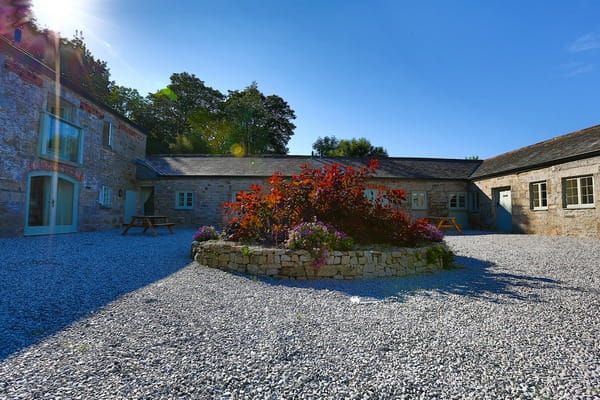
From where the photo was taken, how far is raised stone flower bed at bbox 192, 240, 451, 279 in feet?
16.1

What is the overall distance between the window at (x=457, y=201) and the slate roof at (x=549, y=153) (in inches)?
47.6

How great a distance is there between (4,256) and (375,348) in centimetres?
775

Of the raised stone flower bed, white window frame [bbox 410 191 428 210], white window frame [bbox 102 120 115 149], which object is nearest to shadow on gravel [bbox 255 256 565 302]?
the raised stone flower bed

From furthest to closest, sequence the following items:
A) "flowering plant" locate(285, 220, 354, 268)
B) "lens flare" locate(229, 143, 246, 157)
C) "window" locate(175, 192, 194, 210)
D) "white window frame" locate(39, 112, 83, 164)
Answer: "lens flare" locate(229, 143, 246, 157), "window" locate(175, 192, 194, 210), "white window frame" locate(39, 112, 83, 164), "flowering plant" locate(285, 220, 354, 268)

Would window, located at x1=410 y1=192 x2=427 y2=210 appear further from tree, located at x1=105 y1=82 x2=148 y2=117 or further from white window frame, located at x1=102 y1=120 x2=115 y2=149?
tree, located at x1=105 y1=82 x2=148 y2=117

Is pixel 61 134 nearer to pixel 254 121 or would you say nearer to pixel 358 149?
pixel 254 121

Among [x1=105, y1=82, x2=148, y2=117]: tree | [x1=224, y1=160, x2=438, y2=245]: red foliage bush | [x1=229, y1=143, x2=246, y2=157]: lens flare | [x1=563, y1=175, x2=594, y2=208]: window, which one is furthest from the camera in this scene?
[x1=229, y1=143, x2=246, y2=157]: lens flare

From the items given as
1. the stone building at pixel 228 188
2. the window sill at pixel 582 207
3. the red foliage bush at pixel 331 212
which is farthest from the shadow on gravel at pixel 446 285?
the stone building at pixel 228 188

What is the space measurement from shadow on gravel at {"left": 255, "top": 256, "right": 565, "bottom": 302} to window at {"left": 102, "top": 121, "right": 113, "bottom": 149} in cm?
1261

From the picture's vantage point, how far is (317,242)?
5027mm

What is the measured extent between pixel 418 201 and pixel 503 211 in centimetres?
397

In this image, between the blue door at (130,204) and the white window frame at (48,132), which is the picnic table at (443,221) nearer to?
the white window frame at (48,132)

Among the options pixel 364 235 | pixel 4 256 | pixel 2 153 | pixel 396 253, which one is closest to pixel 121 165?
pixel 2 153

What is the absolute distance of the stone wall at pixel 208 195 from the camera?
51.2ft
